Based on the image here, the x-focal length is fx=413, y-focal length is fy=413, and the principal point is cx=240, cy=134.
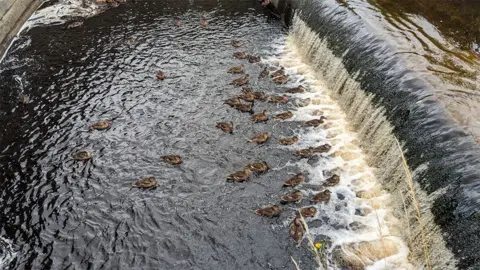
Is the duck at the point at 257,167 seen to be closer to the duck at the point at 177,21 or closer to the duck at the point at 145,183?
the duck at the point at 145,183

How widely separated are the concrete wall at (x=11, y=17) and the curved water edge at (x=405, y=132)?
11533 mm

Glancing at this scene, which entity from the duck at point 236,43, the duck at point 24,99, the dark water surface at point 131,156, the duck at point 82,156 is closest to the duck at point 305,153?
the dark water surface at point 131,156

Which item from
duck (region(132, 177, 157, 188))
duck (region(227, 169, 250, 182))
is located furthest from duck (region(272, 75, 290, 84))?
duck (region(132, 177, 157, 188))

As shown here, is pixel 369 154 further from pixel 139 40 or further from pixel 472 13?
pixel 139 40

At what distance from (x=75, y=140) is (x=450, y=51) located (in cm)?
1076

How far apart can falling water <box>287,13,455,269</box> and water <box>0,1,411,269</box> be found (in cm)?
27

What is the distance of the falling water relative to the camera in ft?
25.1

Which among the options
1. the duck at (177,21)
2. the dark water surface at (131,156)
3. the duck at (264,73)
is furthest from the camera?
the duck at (177,21)

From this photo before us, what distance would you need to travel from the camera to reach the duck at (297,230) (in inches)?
322

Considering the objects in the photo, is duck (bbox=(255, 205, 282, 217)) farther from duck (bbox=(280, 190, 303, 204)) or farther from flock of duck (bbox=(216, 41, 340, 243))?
duck (bbox=(280, 190, 303, 204))

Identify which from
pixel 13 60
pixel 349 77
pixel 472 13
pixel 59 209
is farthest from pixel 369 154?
pixel 13 60

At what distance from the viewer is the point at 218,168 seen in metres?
10.1

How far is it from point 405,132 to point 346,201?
211cm

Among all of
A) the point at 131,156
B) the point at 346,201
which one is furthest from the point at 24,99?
the point at 346,201
